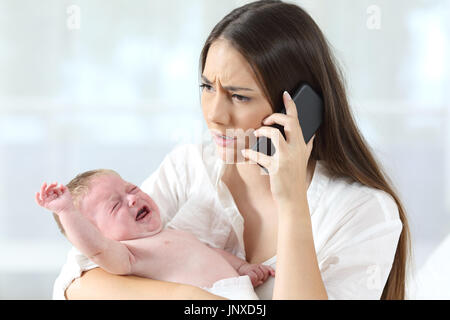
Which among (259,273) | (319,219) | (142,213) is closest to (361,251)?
(319,219)

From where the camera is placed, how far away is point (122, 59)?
10.1 ft

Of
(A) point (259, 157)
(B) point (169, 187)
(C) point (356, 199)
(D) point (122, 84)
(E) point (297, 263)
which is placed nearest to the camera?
(E) point (297, 263)

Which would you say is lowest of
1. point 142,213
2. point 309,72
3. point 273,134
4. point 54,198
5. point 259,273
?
point 259,273

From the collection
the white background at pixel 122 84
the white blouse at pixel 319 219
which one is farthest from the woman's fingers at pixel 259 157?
the white background at pixel 122 84

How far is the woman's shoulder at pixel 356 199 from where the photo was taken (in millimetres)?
1230

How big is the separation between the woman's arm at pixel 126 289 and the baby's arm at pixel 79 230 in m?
0.04

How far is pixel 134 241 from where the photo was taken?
1.25m

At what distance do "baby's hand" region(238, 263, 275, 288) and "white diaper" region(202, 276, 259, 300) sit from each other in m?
0.07

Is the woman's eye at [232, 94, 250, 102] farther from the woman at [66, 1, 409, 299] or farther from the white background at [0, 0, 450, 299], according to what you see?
the white background at [0, 0, 450, 299]

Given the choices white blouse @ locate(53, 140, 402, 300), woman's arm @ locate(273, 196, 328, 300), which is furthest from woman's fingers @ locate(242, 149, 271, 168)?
white blouse @ locate(53, 140, 402, 300)

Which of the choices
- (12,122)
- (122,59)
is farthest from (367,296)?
(12,122)

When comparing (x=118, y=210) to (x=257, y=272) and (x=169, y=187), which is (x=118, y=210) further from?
(x=257, y=272)

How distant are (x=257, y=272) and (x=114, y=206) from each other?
423mm

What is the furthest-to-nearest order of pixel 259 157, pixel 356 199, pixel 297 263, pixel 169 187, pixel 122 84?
1. pixel 122 84
2. pixel 169 187
3. pixel 356 199
4. pixel 259 157
5. pixel 297 263
